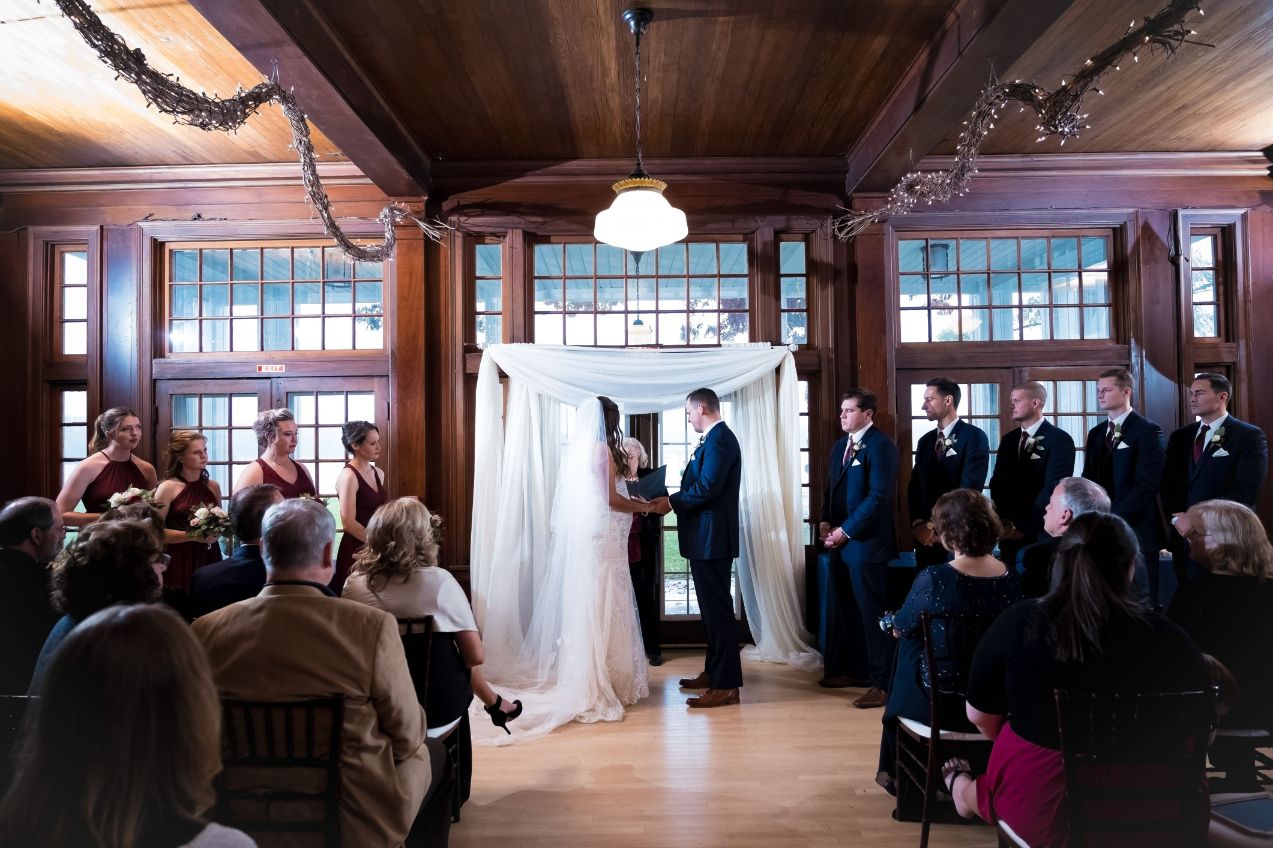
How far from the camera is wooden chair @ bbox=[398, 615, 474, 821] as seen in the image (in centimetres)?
261

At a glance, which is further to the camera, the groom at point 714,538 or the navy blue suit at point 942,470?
the navy blue suit at point 942,470

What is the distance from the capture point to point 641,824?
9.75 ft

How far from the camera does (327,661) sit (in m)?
1.86

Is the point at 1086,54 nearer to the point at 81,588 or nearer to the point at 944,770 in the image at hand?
the point at 944,770

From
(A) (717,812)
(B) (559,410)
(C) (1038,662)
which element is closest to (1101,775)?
(C) (1038,662)

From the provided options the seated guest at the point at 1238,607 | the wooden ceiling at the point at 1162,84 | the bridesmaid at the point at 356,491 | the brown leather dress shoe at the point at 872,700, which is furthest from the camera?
the bridesmaid at the point at 356,491

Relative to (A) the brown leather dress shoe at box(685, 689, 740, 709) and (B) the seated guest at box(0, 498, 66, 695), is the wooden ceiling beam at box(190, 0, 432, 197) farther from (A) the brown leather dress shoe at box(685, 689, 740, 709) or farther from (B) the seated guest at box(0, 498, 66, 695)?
(A) the brown leather dress shoe at box(685, 689, 740, 709)

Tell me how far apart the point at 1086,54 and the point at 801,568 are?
3.38m

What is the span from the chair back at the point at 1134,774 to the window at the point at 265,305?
4.97m

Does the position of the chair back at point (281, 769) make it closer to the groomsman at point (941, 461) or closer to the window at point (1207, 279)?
the groomsman at point (941, 461)

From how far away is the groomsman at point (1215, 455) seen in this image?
14.5 feet

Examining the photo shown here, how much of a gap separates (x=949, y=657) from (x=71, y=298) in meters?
6.12

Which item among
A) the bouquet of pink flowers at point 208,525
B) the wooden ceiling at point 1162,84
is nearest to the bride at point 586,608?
the bouquet of pink flowers at point 208,525

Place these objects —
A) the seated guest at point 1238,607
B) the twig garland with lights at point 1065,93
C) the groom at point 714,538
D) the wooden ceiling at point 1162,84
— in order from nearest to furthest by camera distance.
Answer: the seated guest at point 1238,607
the twig garland with lights at point 1065,93
the wooden ceiling at point 1162,84
the groom at point 714,538
